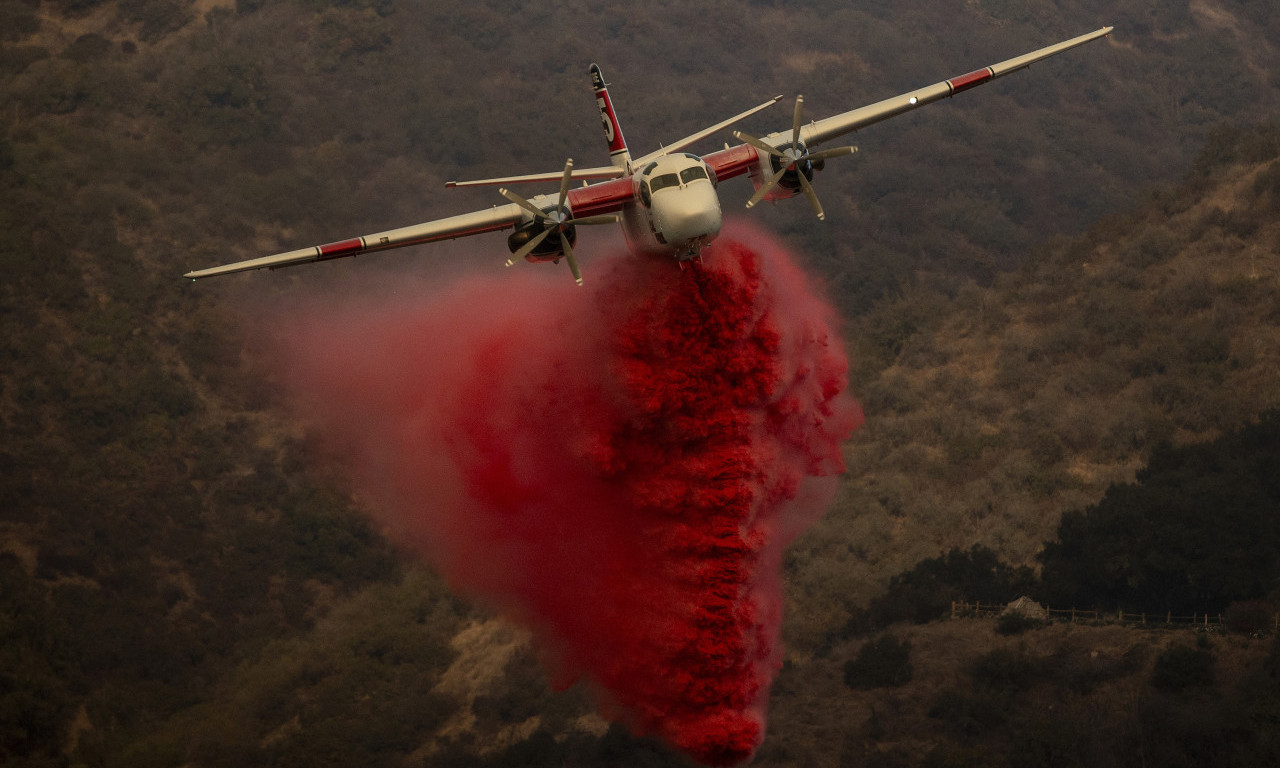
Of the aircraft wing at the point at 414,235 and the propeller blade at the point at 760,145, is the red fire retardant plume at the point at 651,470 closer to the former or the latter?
the propeller blade at the point at 760,145

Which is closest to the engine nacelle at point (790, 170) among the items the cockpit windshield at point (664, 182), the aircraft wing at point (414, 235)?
the cockpit windshield at point (664, 182)

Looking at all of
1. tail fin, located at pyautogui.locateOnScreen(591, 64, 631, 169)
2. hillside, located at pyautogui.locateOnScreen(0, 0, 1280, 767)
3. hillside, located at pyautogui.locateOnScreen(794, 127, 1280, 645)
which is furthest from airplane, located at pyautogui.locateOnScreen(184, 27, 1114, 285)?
hillside, located at pyautogui.locateOnScreen(794, 127, 1280, 645)

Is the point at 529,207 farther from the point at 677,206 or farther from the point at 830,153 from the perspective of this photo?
the point at 830,153

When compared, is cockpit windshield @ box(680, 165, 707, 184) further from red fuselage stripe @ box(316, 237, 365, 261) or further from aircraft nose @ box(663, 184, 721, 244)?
red fuselage stripe @ box(316, 237, 365, 261)

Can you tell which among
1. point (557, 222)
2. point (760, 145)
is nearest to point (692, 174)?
point (760, 145)

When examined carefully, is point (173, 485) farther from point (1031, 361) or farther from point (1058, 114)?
point (1058, 114)
